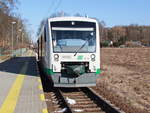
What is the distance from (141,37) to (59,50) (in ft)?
535

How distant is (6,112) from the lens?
9.17 m

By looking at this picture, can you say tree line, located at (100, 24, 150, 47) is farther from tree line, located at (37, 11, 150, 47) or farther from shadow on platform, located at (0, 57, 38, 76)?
shadow on platform, located at (0, 57, 38, 76)

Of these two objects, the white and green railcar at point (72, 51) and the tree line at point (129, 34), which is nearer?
the white and green railcar at point (72, 51)

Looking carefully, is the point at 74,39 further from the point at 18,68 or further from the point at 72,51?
the point at 18,68

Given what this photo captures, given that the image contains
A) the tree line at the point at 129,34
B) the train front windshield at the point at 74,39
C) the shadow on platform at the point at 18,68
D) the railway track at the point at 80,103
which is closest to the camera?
the railway track at the point at 80,103

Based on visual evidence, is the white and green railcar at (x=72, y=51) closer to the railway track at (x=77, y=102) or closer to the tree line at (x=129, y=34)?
the railway track at (x=77, y=102)

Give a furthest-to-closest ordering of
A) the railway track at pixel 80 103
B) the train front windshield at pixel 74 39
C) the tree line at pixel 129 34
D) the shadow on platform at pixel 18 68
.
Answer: the tree line at pixel 129 34 → the shadow on platform at pixel 18 68 → the train front windshield at pixel 74 39 → the railway track at pixel 80 103

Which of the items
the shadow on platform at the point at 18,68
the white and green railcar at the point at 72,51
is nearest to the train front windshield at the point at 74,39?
the white and green railcar at the point at 72,51

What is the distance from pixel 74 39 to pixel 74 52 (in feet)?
2.05

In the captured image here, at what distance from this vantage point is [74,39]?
14.7 m

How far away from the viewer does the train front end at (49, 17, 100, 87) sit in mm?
14086

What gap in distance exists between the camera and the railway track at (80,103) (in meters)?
10.7

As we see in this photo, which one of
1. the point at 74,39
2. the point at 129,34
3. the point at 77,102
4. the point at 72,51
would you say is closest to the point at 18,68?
the point at 74,39

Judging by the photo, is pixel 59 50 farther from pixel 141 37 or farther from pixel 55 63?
pixel 141 37
